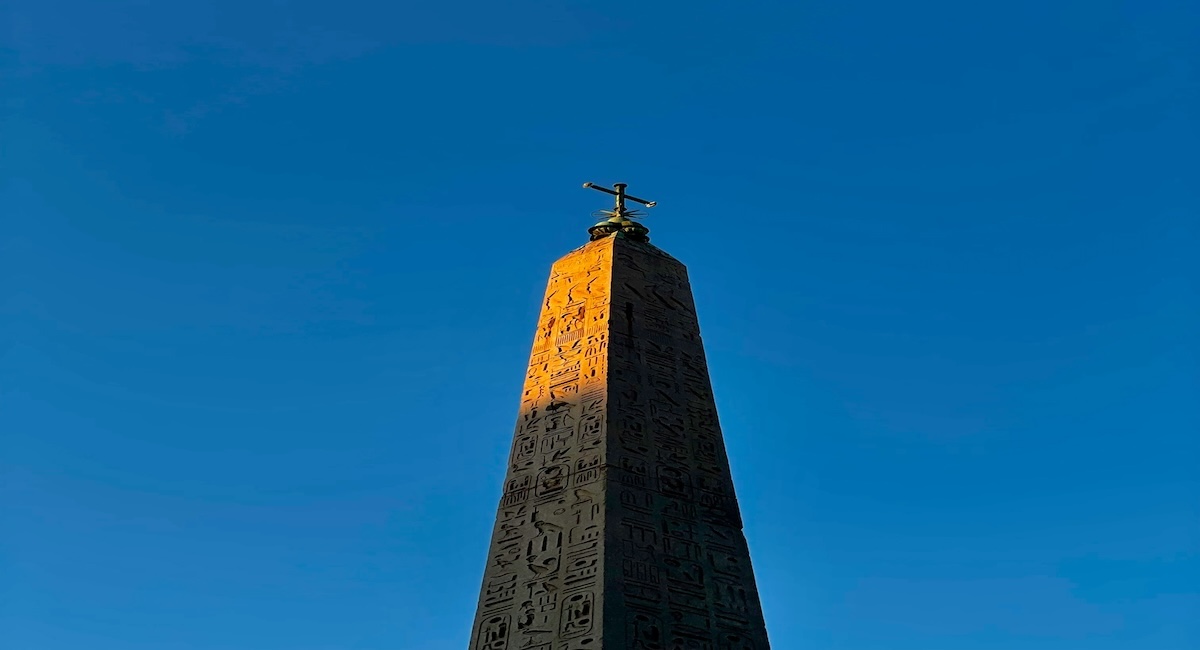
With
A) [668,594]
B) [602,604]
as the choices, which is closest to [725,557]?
[668,594]

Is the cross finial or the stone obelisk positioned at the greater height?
the cross finial

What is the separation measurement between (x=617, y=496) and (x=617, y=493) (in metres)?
0.03

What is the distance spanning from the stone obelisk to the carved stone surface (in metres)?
0.01

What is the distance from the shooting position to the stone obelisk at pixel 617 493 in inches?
307

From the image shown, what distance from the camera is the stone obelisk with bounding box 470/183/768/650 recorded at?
7797 millimetres

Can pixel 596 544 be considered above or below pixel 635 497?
below

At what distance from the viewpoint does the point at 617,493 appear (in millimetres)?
8391

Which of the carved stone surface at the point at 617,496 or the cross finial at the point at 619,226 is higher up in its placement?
the cross finial at the point at 619,226

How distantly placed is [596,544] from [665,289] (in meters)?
3.27

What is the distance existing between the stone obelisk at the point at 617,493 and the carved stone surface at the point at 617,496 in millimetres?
10

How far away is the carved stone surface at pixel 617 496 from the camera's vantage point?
7.79 m

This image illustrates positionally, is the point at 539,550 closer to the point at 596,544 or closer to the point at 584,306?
the point at 596,544

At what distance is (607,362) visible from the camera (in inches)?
371

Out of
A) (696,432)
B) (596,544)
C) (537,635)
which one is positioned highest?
(696,432)
